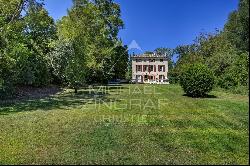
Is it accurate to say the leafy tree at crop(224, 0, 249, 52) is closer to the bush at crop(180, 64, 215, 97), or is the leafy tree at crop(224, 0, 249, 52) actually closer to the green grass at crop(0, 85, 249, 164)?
the green grass at crop(0, 85, 249, 164)

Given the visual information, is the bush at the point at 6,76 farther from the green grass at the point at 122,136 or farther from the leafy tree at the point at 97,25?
the leafy tree at the point at 97,25

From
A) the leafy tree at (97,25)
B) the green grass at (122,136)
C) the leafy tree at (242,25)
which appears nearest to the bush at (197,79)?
the green grass at (122,136)

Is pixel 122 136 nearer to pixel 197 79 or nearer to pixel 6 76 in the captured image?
pixel 6 76

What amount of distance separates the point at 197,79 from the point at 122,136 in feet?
59.3

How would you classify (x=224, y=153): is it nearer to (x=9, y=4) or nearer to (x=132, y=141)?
(x=132, y=141)

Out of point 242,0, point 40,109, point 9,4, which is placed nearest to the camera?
point 242,0

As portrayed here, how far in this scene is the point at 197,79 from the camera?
30.0 meters

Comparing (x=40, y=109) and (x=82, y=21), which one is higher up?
(x=82, y=21)

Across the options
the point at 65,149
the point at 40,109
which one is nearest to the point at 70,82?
the point at 40,109

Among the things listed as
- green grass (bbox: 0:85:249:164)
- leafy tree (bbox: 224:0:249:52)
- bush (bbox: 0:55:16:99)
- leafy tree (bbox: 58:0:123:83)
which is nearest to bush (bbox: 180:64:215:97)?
green grass (bbox: 0:85:249:164)

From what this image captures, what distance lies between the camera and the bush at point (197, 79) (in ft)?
97.8

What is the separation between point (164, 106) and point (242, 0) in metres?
14.8

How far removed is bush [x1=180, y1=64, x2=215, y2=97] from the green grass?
9454mm

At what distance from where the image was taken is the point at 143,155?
10375 mm
